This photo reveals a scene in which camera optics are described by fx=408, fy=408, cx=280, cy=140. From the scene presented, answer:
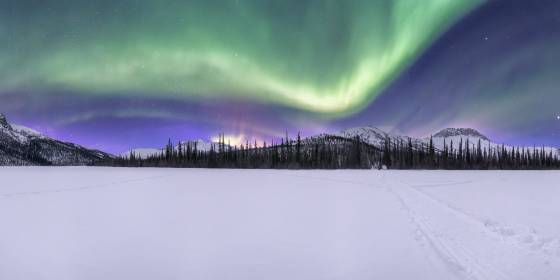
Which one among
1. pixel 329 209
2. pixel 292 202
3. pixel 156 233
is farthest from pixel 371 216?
pixel 156 233

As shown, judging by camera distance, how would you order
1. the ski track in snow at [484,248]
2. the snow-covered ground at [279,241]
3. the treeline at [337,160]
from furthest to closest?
the treeline at [337,160], the snow-covered ground at [279,241], the ski track in snow at [484,248]

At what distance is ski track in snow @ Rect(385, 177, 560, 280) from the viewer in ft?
22.8

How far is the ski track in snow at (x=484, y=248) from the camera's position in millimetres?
6951

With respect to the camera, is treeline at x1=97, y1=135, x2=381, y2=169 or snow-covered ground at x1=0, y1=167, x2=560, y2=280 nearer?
snow-covered ground at x1=0, y1=167, x2=560, y2=280

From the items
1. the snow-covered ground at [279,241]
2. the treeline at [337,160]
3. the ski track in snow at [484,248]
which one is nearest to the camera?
the ski track in snow at [484,248]

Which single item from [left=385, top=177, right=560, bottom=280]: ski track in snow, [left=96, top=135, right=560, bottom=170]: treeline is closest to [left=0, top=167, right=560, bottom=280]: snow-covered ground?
[left=385, top=177, right=560, bottom=280]: ski track in snow

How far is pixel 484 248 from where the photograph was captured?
29.0ft

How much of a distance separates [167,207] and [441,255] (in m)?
11.7

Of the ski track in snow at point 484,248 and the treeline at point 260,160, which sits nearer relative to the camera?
the ski track in snow at point 484,248

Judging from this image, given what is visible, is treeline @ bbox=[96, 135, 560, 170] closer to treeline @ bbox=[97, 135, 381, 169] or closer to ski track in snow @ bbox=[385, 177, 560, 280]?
treeline @ bbox=[97, 135, 381, 169]

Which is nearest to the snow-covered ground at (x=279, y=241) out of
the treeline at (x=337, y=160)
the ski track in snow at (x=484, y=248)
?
the ski track in snow at (x=484, y=248)

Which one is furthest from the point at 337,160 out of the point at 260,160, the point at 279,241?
the point at 279,241

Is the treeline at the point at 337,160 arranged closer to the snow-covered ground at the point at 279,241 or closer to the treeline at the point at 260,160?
→ the treeline at the point at 260,160

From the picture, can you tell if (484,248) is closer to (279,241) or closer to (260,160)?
(279,241)
